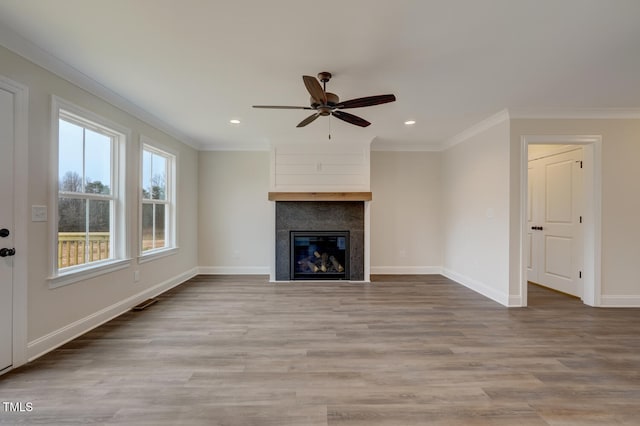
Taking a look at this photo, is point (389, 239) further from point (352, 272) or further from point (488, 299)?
point (488, 299)

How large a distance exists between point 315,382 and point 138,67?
2949 mm

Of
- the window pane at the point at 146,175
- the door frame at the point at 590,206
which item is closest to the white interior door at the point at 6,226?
the window pane at the point at 146,175

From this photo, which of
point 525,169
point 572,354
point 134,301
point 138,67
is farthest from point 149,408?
point 525,169

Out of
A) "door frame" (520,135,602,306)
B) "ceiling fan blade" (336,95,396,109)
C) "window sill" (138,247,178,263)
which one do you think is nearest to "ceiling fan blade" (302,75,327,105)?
"ceiling fan blade" (336,95,396,109)

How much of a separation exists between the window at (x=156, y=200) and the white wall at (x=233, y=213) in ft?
2.64

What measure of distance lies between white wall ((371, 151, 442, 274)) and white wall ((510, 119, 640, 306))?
1.83m

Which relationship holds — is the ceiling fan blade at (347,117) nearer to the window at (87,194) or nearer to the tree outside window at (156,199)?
the window at (87,194)

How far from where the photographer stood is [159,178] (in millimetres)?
4211

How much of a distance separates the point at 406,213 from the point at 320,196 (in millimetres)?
1742

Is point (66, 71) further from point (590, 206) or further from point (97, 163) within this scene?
point (590, 206)

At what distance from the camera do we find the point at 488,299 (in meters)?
3.79

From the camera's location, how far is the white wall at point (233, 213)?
5.22 metres

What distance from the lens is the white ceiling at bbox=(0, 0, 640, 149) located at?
68.4 inches

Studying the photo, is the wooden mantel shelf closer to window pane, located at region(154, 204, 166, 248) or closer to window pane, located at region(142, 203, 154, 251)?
window pane, located at region(154, 204, 166, 248)
